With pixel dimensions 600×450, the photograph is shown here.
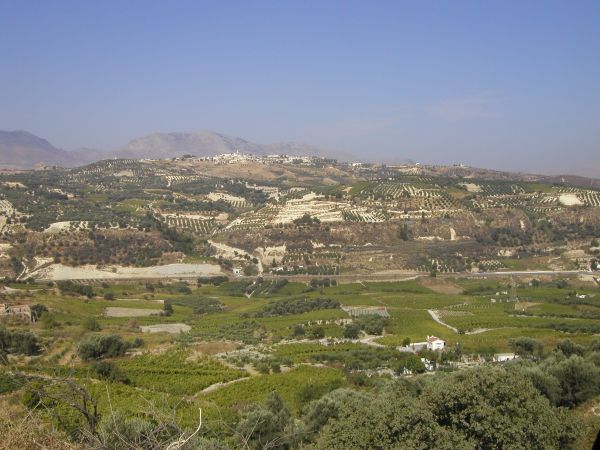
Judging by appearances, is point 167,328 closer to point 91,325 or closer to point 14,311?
point 91,325

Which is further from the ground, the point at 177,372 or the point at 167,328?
the point at 177,372

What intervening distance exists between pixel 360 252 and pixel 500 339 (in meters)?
37.8

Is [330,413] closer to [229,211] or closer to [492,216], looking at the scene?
[492,216]

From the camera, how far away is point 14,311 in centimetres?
3972

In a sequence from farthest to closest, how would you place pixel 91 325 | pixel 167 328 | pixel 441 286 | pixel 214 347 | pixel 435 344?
pixel 441 286 < pixel 167 328 < pixel 91 325 < pixel 214 347 < pixel 435 344

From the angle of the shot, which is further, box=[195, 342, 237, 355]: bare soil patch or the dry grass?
box=[195, 342, 237, 355]: bare soil patch

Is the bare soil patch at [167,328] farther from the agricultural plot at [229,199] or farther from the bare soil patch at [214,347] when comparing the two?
the agricultural plot at [229,199]

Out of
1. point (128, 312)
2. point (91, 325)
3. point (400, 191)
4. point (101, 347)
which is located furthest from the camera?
point (400, 191)

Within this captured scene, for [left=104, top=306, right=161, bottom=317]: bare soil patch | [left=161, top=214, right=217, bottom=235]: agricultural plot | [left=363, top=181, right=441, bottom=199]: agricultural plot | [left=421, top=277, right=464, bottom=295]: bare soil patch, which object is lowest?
[left=104, top=306, right=161, bottom=317]: bare soil patch

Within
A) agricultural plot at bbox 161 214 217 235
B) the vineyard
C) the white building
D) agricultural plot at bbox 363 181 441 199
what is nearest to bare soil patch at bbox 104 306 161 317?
the vineyard

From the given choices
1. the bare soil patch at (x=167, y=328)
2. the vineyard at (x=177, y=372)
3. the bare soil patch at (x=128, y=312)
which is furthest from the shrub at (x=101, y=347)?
the bare soil patch at (x=128, y=312)

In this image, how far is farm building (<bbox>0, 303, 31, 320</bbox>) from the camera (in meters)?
39.2

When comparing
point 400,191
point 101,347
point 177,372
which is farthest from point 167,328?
point 400,191

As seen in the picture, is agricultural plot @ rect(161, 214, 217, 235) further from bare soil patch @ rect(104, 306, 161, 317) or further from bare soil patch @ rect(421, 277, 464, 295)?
bare soil patch @ rect(104, 306, 161, 317)
